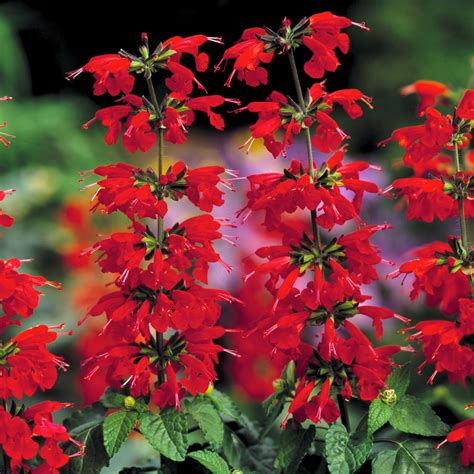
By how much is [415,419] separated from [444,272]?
26cm

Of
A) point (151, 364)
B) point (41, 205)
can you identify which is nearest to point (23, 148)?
point (41, 205)

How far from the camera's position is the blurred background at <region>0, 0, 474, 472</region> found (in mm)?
3623

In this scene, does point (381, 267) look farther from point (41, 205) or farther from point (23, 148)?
point (23, 148)

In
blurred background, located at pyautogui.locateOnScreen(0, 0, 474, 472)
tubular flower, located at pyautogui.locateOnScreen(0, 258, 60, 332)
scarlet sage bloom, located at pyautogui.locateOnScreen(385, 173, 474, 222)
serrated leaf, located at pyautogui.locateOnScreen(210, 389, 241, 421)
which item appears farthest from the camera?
blurred background, located at pyautogui.locateOnScreen(0, 0, 474, 472)

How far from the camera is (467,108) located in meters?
1.72

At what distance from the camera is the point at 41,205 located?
170 inches

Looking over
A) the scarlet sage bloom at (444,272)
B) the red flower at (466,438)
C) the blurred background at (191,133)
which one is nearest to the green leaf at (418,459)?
the red flower at (466,438)

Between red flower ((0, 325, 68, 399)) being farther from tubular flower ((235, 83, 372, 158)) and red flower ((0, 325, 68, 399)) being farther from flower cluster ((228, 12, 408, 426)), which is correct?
tubular flower ((235, 83, 372, 158))

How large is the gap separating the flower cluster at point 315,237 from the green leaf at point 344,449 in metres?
0.04

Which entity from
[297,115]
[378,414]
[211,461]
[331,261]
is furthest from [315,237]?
[211,461]

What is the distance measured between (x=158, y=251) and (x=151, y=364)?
0.21 m

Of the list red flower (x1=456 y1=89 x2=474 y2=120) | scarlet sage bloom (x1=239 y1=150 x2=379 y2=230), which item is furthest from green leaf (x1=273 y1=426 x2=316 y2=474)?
red flower (x1=456 y1=89 x2=474 y2=120)

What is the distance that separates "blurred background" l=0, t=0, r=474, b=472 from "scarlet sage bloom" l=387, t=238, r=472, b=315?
0.36m

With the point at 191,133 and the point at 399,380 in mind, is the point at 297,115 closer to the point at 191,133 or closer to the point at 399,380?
the point at 399,380
